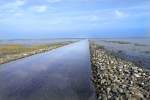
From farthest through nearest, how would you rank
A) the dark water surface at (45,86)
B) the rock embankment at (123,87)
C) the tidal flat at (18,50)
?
the tidal flat at (18,50) → the dark water surface at (45,86) → the rock embankment at (123,87)

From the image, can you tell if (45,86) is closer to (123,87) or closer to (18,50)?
(123,87)

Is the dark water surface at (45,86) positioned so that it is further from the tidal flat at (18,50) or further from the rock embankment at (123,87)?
the tidal flat at (18,50)

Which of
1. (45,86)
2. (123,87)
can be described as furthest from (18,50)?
(123,87)

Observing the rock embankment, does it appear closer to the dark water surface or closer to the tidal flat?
the dark water surface

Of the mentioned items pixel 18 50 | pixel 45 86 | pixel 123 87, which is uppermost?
pixel 123 87

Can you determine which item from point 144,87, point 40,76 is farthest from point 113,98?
point 40,76

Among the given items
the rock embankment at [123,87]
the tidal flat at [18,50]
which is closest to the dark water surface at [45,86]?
the rock embankment at [123,87]

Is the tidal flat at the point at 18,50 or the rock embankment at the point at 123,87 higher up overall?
the rock embankment at the point at 123,87

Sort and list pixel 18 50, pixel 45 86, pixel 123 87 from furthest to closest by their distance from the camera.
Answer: pixel 18 50
pixel 45 86
pixel 123 87

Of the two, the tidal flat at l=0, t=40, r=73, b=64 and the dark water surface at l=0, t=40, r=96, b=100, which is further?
the tidal flat at l=0, t=40, r=73, b=64

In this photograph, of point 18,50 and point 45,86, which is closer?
point 45,86

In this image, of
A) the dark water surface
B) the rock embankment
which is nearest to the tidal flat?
the dark water surface

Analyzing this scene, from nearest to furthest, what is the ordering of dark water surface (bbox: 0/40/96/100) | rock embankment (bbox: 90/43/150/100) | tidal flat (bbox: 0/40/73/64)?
rock embankment (bbox: 90/43/150/100), dark water surface (bbox: 0/40/96/100), tidal flat (bbox: 0/40/73/64)

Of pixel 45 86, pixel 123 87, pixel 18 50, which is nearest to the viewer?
pixel 123 87
